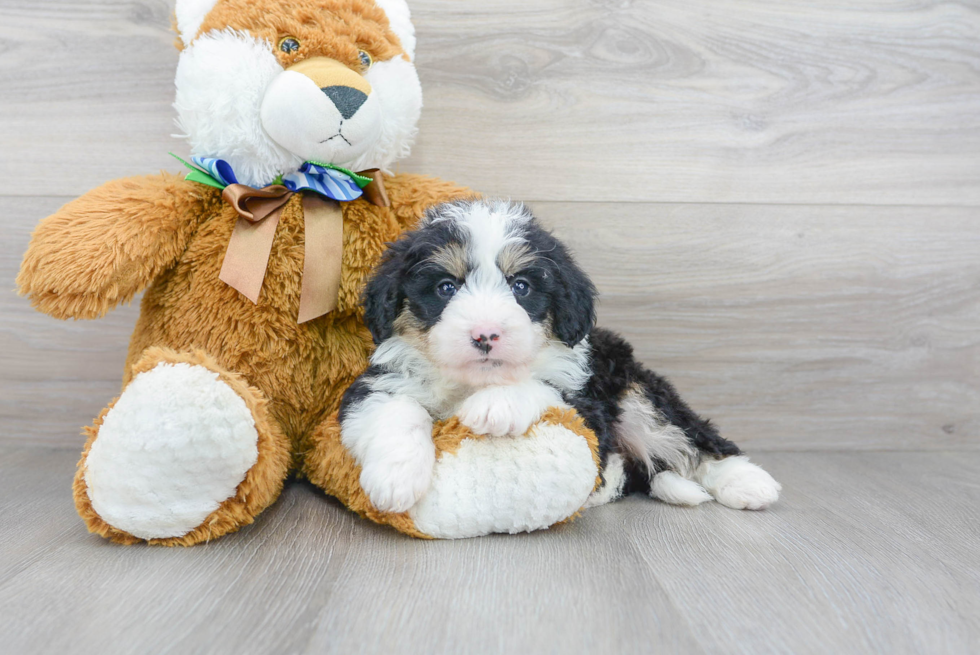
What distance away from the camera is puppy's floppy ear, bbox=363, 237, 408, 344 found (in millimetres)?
1330

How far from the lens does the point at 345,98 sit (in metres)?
1.41

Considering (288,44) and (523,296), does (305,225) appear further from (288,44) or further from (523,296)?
(523,296)

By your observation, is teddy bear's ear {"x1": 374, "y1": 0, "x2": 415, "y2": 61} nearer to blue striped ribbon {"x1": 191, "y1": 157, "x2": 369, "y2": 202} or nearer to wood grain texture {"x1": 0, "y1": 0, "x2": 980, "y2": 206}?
wood grain texture {"x1": 0, "y1": 0, "x2": 980, "y2": 206}

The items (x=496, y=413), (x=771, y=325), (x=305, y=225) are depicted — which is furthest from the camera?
(x=771, y=325)

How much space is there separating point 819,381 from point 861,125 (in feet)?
2.45

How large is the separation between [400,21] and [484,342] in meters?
0.85

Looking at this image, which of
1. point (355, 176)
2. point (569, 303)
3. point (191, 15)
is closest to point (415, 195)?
point (355, 176)

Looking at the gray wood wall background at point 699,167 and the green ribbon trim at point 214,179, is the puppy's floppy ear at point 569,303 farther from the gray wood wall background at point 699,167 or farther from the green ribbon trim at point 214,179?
the gray wood wall background at point 699,167

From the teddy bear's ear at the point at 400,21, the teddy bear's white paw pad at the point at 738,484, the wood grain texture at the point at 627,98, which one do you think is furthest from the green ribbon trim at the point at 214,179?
the teddy bear's white paw pad at the point at 738,484

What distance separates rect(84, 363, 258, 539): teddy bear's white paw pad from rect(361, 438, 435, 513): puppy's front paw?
223 millimetres

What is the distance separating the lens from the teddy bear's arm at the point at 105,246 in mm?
1331

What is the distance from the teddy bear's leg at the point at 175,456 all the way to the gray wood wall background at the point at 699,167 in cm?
82

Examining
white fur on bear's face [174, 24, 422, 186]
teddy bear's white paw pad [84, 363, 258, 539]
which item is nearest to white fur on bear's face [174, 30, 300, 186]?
white fur on bear's face [174, 24, 422, 186]

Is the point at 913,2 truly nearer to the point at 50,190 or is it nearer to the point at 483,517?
the point at 483,517
